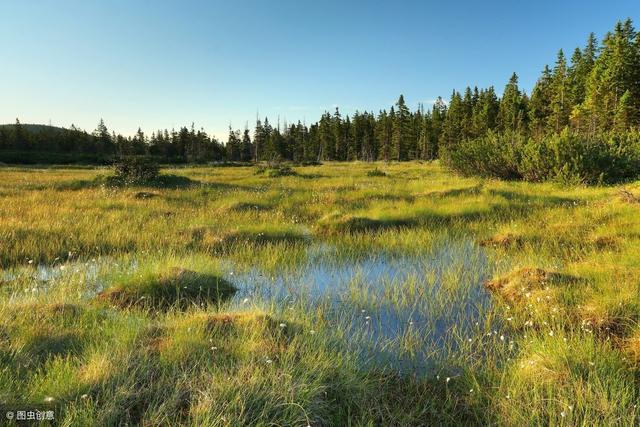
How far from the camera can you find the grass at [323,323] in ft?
9.35

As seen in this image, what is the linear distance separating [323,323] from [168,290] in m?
2.38

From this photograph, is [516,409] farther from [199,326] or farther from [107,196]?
[107,196]

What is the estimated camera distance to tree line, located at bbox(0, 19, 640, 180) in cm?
2125

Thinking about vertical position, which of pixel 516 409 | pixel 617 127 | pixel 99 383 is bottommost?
pixel 516 409

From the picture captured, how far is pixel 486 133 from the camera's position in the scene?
1786 inches

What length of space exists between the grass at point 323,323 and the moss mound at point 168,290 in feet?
0.10

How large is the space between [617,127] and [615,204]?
42.2 m

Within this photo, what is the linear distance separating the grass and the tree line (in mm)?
11814

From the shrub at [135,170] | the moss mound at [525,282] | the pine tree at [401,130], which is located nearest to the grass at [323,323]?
the moss mound at [525,282]

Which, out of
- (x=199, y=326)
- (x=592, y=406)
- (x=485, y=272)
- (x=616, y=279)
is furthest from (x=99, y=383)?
(x=616, y=279)

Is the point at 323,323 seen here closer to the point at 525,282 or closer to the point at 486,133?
the point at 525,282

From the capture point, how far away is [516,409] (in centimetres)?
294

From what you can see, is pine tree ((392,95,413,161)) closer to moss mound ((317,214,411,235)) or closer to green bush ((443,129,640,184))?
green bush ((443,129,640,184))

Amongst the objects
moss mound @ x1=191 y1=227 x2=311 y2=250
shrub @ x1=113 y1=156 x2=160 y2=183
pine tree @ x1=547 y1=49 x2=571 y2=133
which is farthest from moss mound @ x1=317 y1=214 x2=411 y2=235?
pine tree @ x1=547 y1=49 x2=571 y2=133
